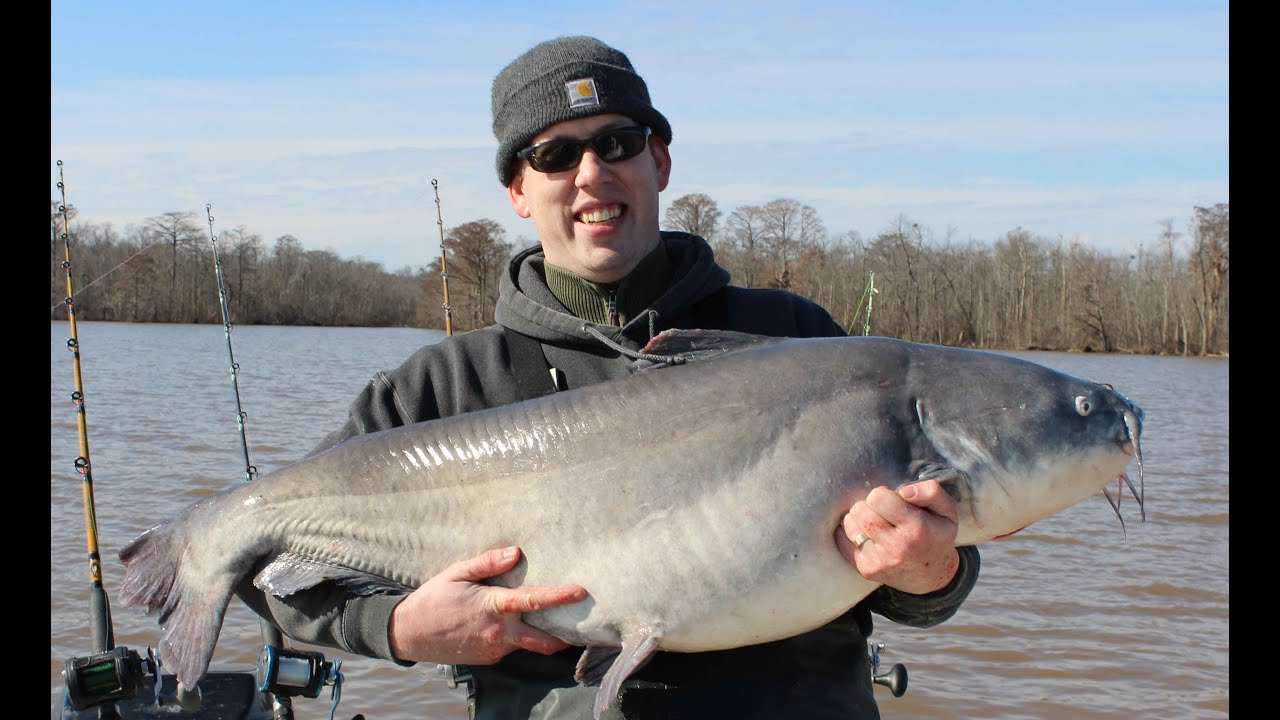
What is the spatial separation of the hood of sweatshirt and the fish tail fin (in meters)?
1.18

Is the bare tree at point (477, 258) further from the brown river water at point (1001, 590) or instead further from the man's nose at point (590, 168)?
the man's nose at point (590, 168)

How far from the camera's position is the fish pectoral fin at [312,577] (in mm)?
2941

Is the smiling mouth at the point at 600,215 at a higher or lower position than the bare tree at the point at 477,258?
lower

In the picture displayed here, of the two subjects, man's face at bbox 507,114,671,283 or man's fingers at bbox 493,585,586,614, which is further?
man's face at bbox 507,114,671,283

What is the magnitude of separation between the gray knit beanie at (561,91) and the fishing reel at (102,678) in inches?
87.5

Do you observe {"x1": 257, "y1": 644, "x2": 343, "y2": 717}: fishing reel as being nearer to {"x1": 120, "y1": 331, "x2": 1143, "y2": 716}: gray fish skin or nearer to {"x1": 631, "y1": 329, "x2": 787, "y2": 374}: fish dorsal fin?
{"x1": 120, "y1": 331, "x2": 1143, "y2": 716}: gray fish skin

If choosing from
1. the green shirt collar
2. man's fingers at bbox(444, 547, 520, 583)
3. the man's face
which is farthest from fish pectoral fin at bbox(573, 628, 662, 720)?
the man's face

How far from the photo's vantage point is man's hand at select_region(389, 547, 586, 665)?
270cm

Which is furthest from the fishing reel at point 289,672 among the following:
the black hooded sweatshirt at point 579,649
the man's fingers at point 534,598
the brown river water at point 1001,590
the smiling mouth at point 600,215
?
the brown river water at point 1001,590

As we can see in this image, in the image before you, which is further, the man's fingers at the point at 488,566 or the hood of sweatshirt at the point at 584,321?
the hood of sweatshirt at the point at 584,321

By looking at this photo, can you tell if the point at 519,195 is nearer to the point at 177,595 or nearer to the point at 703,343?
the point at 703,343

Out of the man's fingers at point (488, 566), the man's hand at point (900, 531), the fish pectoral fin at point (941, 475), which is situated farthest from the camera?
the man's fingers at point (488, 566)

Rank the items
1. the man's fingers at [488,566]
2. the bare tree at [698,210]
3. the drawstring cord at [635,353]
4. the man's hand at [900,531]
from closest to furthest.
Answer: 1. the man's hand at [900,531]
2. the man's fingers at [488,566]
3. the drawstring cord at [635,353]
4. the bare tree at [698,210]
